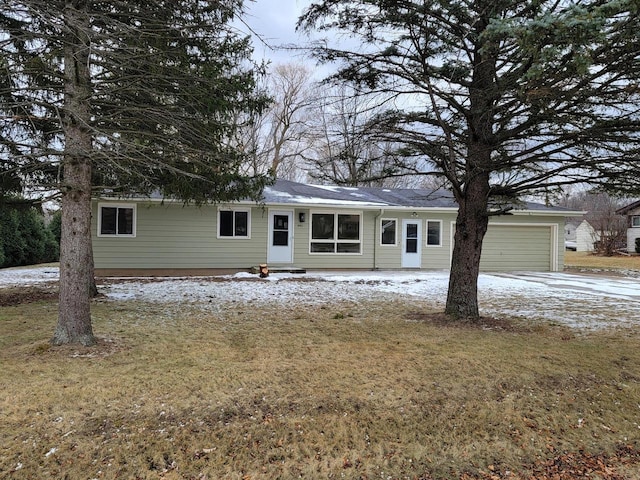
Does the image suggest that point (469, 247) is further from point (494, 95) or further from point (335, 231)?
point (335, 231)

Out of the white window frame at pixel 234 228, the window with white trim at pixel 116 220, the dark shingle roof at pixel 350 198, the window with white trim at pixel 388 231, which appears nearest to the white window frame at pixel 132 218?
the window with white trim at pixel 116 220

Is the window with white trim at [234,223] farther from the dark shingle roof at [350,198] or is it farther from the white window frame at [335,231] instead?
the white window frame at [335,231]

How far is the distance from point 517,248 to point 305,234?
8.36m

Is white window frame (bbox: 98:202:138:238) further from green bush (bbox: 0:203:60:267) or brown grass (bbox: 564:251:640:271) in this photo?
brown grass (bbox: 564:251:640:271)

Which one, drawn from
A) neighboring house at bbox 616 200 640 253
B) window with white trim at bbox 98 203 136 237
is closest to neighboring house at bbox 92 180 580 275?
window with white trim at bbox 98 203 136 237

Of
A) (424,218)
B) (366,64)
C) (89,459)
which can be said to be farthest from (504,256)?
(89,459)

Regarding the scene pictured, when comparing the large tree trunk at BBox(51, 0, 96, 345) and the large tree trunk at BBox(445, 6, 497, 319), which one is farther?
the large tree trunk at BBox(445, 6, 497, 319)

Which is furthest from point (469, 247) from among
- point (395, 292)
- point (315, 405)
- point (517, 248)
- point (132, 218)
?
point (517, 248)

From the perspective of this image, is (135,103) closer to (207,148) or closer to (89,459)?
(207,148)

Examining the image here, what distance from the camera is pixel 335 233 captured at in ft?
46.8

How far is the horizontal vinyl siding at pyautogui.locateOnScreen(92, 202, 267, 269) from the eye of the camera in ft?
40.6

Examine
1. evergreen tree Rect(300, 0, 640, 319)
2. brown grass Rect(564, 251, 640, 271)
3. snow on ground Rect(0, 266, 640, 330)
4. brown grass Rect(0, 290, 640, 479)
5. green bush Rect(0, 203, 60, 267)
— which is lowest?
brown grass Rect(0, 290, 640, 479)

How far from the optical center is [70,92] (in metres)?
4.48

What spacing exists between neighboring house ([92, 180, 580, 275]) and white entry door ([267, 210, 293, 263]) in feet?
0.11
